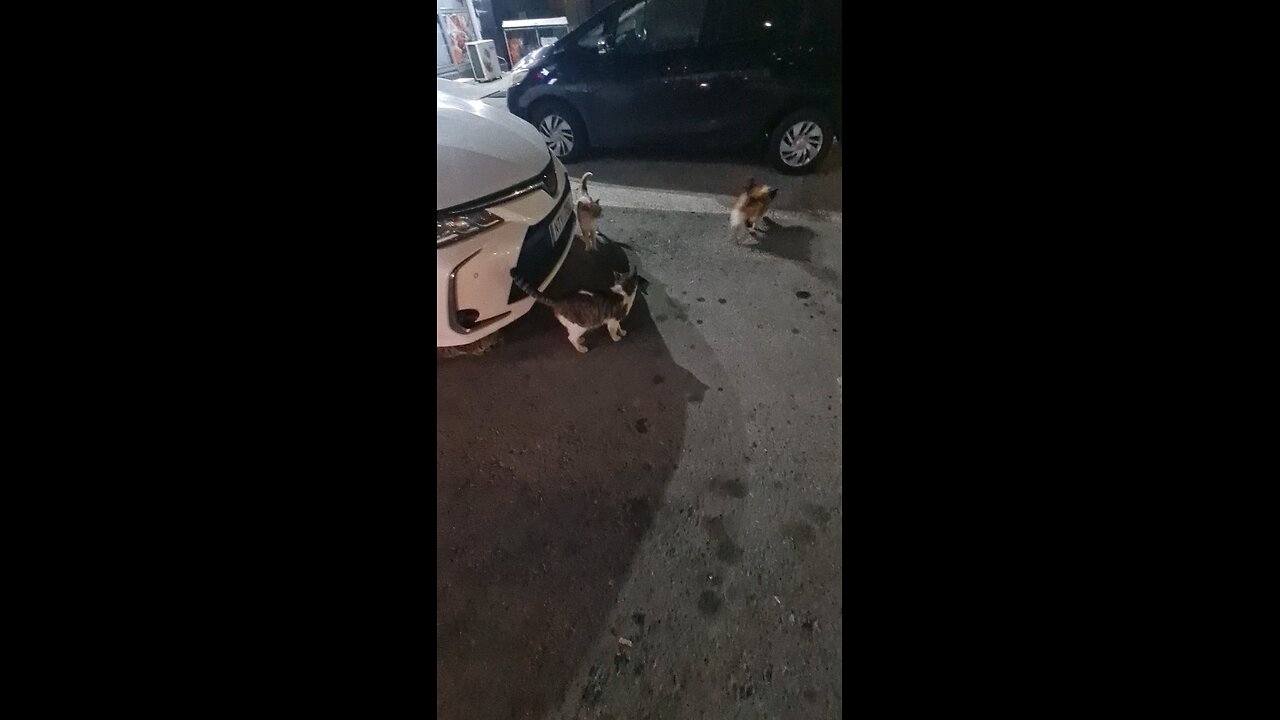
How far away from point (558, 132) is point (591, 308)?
345cm

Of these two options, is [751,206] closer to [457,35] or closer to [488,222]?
[488,222]

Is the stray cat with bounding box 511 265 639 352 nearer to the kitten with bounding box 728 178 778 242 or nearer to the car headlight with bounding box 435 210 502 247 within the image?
the car headlight with bounding box 435 210 502 247

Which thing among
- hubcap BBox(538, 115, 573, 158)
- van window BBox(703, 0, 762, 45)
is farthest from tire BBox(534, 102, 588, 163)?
van window BBox(703, 0, 762, 45)

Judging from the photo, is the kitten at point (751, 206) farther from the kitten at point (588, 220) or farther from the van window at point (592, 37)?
the van window at point (592, 37)

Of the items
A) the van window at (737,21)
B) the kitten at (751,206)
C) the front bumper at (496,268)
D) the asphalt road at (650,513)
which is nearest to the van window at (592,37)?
the van window at (737,21)

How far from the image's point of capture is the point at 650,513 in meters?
2.02

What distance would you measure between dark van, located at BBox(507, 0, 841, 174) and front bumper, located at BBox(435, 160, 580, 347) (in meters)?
2.78

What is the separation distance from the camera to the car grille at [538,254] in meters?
2.48

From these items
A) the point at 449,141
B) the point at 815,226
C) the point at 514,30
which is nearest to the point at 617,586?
the point at 449,141

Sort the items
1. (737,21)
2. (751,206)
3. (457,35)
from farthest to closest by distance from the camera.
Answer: (457,35) < (737,21) < (751,206)

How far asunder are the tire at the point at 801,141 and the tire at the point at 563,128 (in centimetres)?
179

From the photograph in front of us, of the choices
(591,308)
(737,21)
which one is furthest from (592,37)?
(591,308)
